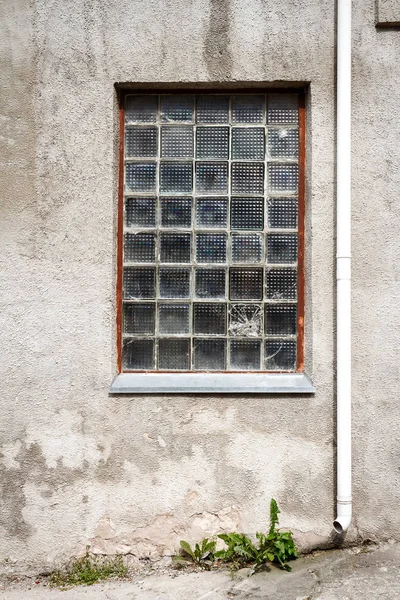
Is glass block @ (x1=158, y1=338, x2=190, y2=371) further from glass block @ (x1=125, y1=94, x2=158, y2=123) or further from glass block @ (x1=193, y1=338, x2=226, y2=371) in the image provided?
glass block @ (x1=125, y1=94, x2=158, y2=123)

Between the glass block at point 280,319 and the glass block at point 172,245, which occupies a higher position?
the glass block at point 172,245

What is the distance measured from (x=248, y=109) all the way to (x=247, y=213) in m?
0.83

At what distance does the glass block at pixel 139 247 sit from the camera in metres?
4.66

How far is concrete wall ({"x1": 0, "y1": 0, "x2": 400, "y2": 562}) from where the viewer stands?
14.5ft

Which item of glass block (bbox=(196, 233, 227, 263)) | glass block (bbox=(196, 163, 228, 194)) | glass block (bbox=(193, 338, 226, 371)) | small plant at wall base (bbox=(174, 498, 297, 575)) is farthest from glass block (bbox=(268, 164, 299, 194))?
small plant at wall base (bbox=(174, 498, 297, 575))

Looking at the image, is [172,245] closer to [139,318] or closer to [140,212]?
[140,212]

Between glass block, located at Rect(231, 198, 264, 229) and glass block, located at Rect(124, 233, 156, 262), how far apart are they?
2.19 ft

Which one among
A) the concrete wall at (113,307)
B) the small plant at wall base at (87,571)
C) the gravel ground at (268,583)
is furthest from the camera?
the concrete wall at (113,307)

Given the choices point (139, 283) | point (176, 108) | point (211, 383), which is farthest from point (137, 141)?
point (211, 383)

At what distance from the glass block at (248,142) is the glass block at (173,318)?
1.29 meters

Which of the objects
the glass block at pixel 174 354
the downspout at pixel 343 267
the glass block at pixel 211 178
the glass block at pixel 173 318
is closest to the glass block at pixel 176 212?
the glass block at pixel 211 178

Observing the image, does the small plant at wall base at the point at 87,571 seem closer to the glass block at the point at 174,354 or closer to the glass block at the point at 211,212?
the glass block at the point at 174,354

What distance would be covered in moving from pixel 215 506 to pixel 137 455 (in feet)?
2.30

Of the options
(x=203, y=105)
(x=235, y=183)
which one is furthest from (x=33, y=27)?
(x=235, y=183)
